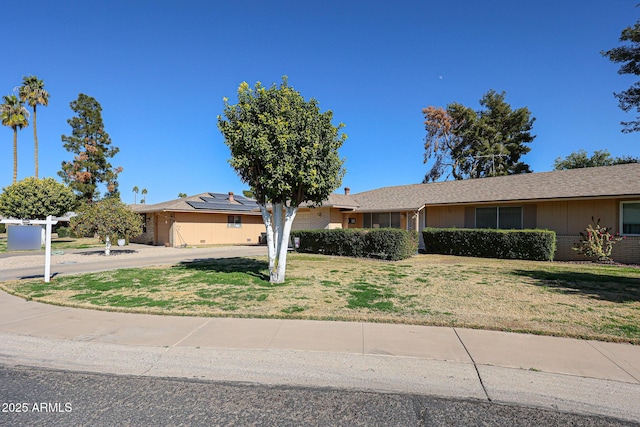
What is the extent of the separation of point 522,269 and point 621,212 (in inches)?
239

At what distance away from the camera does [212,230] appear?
27.3 metres

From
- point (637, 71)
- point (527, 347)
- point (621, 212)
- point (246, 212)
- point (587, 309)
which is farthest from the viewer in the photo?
point (246, 212)

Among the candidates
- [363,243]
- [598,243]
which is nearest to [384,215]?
[363,243]

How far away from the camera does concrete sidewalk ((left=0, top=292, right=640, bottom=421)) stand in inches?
149

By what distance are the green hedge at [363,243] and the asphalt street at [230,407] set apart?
466 inches

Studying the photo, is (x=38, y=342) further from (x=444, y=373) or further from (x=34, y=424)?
(x=444, y=373)

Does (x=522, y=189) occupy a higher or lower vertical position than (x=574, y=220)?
higher

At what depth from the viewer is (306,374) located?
417 cm

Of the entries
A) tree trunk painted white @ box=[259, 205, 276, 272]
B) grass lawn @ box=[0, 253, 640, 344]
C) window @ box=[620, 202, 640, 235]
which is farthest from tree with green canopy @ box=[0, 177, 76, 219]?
window @ box=[620, 202, 640, 235]

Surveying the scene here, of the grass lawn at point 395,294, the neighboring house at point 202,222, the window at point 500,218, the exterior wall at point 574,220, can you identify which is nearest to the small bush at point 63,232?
the neighboring house at point 202,222

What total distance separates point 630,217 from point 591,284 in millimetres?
7397

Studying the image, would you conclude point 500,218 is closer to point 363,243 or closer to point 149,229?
point 363,243

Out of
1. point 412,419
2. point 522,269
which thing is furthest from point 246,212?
point 412,419

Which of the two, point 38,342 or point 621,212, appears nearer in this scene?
point 38,342
